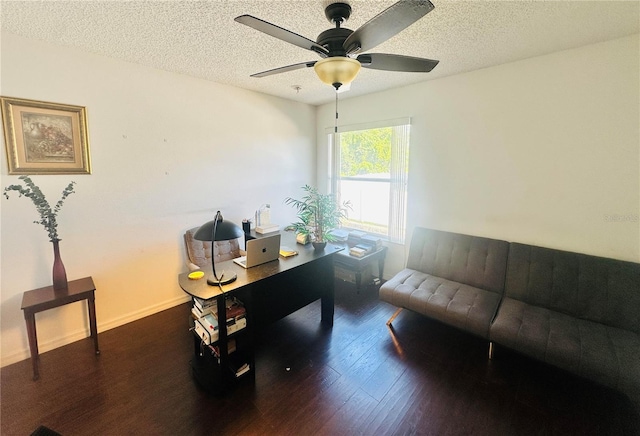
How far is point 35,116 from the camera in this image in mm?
2090

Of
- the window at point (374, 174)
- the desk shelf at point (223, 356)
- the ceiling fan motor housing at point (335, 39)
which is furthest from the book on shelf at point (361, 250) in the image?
the ceiling fan motor housing at point (335, 39)

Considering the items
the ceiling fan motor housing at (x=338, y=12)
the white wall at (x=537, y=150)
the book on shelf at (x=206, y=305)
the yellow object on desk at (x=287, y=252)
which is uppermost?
the ceiling fan motor housing at (x=338, y=12)

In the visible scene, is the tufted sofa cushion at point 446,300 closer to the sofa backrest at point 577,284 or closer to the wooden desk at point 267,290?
the sofa backrest at point 577,284

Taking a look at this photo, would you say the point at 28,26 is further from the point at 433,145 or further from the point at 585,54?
the point at 585,54

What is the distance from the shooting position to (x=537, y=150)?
2428 millimetres

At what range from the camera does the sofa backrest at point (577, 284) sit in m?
2.01

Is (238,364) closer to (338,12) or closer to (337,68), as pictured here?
(337,68)

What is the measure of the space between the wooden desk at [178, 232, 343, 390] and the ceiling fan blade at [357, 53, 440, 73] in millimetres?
1501

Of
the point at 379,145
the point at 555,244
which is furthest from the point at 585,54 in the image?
the point at 379,145

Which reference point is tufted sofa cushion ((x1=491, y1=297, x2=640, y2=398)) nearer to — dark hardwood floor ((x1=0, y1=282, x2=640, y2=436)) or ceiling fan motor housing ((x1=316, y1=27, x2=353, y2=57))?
dark hardwood floor ((x1=0, y1=282, x2=640, y2=436))

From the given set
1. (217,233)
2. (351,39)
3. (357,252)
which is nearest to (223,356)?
(217,233)

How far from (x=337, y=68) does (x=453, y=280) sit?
2336 mm

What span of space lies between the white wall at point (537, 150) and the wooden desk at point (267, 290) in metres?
1.51

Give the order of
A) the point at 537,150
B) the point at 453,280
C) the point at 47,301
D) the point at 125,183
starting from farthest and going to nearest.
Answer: the point at 453,280
the point at 125,183
the point at 537,150
the point at 47,301
